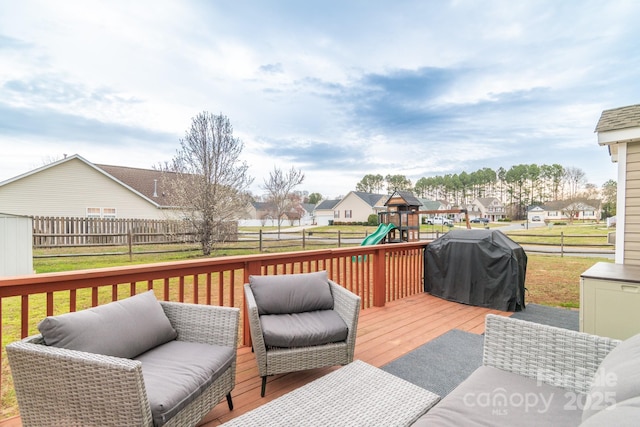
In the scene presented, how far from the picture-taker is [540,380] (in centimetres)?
152

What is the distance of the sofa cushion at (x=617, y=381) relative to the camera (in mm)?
906

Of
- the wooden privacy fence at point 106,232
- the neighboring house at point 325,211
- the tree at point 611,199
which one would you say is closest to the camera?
the tree at point 611,199

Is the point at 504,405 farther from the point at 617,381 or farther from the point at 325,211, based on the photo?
the point at 325,211

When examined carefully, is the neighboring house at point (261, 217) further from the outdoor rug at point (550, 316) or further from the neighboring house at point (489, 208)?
the neighboring house at point (489, 208)

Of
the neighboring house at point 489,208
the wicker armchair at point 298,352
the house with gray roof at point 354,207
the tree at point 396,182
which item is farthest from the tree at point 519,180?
the wicker armchair at point 298,352

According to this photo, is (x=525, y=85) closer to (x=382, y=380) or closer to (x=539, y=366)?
(x=539, y=366)

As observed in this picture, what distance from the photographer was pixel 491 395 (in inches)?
54.9

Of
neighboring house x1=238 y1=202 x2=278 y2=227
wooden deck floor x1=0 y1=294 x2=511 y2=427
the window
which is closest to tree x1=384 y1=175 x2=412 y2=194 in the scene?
neighboring house x1=238 y1=202 x2=278 y2=227

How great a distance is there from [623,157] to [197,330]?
4.96 m

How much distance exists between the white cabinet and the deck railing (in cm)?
210

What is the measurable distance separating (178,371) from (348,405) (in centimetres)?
92

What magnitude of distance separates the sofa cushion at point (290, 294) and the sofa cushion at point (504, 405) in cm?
134

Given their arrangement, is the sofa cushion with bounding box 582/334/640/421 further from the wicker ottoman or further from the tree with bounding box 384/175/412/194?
the tree with bounding box 384/175/412/194

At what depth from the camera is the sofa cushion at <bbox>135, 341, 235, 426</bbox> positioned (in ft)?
4.49
